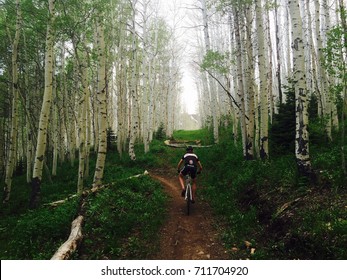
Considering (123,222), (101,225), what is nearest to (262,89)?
(123,222)

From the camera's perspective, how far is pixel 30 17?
1373cm

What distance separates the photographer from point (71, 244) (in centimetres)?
558

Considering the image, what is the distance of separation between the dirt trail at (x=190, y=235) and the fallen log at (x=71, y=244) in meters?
1.81

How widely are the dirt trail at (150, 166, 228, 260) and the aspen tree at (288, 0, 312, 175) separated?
3092 millimetres

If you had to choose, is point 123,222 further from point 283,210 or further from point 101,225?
point 283,210

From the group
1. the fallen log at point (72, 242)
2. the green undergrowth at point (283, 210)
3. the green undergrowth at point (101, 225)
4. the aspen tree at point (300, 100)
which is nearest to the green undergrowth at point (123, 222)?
the green undergrowth at point (101, 225)

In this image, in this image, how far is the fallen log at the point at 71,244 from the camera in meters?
5.15

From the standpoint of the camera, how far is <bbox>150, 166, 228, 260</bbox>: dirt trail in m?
5.72

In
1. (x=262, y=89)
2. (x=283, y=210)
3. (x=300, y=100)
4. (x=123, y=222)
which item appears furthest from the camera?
(x=262, y=89)

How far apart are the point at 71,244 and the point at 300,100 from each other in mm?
6894

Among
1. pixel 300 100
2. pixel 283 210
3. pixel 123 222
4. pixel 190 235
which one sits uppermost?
pixel 300 100

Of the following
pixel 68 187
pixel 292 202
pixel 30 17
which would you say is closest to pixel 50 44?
pixel 30 17

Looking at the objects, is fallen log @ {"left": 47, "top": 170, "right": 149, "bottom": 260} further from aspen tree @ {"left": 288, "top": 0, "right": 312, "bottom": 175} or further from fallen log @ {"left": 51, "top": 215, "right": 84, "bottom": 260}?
aspen tree @ {"left": 288, "top": 0, "right": 312, "bottom": 175}

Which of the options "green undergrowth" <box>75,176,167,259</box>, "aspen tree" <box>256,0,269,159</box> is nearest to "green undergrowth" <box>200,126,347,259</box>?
"aspen tree" <box>256,0,269,159</box>
